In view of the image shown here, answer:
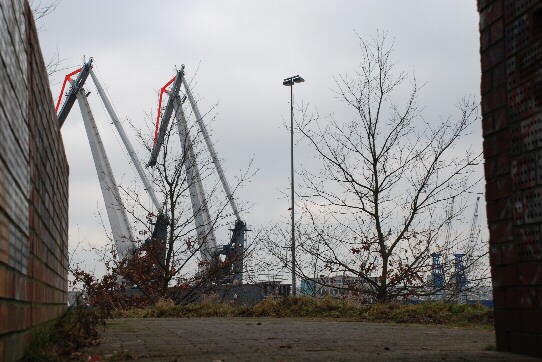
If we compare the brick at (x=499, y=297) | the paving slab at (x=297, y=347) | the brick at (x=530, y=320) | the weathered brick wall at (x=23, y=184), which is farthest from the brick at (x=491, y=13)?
the weathered brick wall at (x=23, y=184)

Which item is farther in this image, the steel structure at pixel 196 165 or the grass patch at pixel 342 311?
the steel structure at pixel 196 165

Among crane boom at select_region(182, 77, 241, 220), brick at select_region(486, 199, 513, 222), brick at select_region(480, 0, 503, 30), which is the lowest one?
brick at select_region(486, 199, 513, 222)

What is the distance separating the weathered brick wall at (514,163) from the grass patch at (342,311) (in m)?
4.95

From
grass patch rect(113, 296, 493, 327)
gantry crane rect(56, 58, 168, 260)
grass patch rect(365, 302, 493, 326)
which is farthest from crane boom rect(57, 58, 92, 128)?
grass patch rect(365, 302, 493, 326)

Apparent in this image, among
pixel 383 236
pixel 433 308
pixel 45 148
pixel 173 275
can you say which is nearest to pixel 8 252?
pixel 45 148

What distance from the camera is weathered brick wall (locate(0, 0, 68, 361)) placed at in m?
3.28

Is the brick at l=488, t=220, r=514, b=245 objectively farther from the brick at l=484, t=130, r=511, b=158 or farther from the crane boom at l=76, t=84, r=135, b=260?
the crane boom at l=76, t=84, r=135, b=260

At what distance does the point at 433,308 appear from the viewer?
10531 millimetres

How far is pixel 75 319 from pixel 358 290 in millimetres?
10097

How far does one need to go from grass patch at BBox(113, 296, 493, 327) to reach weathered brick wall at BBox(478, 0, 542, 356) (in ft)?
16.2

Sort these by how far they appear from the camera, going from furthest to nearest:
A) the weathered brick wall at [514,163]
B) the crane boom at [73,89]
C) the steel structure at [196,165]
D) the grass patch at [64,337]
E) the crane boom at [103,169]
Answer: the crane boom at [73,89]
the crane boom at [103,169]
the steel structure at [196,165]
the weathered brick wall at [514,163]
the grass patch at [64,337]

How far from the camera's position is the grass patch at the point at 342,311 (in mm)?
10000

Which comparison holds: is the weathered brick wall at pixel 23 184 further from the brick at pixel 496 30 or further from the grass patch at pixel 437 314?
the grass patch at pixel 437 314

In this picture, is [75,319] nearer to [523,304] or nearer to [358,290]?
[523,304]
